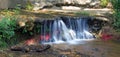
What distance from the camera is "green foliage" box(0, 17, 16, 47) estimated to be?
384 inches

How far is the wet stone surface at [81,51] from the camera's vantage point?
8.78 m

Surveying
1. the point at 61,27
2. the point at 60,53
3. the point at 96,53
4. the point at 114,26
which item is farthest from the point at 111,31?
the point at 60,53

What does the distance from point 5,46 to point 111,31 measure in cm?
449

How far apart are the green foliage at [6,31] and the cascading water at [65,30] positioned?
5.28 feet

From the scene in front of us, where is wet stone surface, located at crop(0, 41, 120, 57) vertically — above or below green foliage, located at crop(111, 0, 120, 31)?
below

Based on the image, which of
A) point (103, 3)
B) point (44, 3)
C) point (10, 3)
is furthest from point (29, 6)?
point (103, 3)

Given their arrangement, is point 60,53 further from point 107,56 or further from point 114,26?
point 114,26

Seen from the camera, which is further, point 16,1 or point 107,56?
point 16,1

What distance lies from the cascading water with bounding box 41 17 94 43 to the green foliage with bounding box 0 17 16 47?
1611mm

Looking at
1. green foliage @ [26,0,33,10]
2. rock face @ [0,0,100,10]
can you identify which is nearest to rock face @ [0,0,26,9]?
rock face @ [0,0,100,10]

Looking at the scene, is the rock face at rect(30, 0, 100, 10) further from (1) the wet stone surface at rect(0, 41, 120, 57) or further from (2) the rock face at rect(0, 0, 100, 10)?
(1) the wet stone surface at rect(0, 41, 120, 57)

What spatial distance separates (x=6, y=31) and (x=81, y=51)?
7.55 ft

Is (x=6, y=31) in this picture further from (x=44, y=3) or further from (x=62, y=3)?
(x=62, y=3)

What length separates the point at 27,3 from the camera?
49.8 feet
